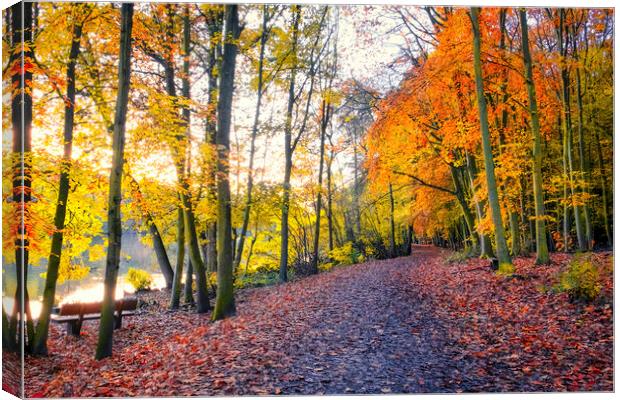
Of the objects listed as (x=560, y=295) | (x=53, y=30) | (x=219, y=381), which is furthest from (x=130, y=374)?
(x=560, y=295)

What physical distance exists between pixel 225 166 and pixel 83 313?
291cm

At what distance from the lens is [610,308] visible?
4062 millimetres

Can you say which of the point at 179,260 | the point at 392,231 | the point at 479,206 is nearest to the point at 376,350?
the point at 179,260

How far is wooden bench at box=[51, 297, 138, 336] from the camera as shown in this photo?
5477 millimetres

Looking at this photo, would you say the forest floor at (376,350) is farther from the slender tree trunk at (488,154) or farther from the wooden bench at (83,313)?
the slender tree trunk at (488,154)

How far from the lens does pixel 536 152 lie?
6.04 metres

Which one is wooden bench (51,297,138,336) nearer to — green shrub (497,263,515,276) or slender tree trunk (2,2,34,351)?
slender tree trunk (2,2,34,351)

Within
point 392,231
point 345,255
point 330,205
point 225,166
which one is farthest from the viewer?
point 392,231

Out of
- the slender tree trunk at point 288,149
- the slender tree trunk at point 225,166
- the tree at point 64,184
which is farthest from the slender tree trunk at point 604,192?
the tree at point 64,184

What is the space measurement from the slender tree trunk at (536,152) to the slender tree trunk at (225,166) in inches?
172

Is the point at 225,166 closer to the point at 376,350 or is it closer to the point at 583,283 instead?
the point at 376,350

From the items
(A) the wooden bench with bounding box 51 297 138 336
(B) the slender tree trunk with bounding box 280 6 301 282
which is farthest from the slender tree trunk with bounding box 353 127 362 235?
(A) the wooden bench with bounding box 51 297 138 336

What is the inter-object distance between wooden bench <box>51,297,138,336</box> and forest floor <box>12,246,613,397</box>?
0.71ft

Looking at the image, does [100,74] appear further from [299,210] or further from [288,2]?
[299,210]
